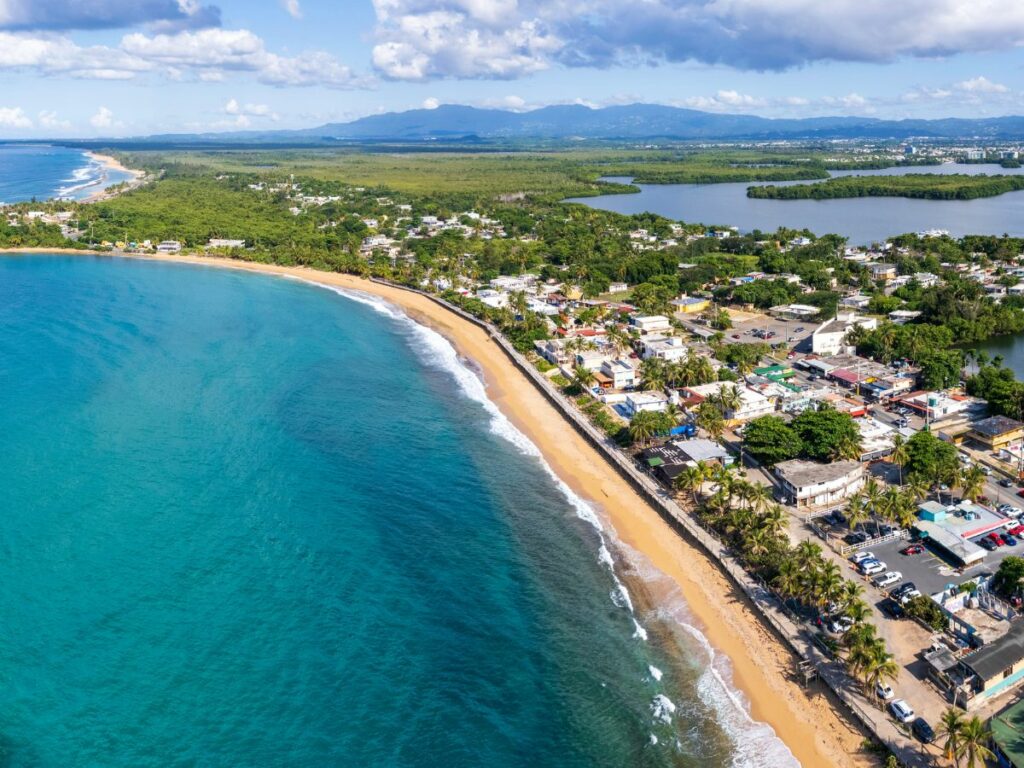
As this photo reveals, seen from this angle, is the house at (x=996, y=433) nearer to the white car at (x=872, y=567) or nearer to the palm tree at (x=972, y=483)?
the palm tree at (x=972, y=483)

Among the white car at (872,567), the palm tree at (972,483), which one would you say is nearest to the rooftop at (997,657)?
the white car at (872,567)

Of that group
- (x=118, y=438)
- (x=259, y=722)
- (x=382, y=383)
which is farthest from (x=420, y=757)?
(x=382, y=383)

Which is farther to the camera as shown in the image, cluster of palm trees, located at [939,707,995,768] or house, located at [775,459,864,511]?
house, located at [775,459,864,511]

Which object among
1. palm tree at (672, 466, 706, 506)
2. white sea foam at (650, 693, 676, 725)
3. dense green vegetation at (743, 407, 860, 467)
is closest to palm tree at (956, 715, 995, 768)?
white sea foam at (650, 693, 676, 725)

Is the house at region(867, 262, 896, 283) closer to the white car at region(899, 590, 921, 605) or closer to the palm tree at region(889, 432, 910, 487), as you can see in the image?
the palm tree at region(889, 432, 910, 487)

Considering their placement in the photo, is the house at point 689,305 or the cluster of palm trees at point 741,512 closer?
the cluster of palm trees at point 741,512

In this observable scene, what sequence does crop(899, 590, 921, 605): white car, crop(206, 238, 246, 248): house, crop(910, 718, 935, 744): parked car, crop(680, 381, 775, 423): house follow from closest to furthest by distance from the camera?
crop(910, 718, 935, 744): parked car, crop(899, 590, 921, 605): white car, crop(680, 381, 775, 423): house, crop(206, 238, 246, 248): house

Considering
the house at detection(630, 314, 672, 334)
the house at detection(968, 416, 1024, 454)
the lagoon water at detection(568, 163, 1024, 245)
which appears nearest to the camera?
the house at detection(968, 416, 1024, 454)

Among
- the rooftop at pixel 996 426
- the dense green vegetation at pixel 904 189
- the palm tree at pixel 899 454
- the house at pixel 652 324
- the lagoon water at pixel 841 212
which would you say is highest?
the dense green vegetation at pixel 904 189
